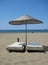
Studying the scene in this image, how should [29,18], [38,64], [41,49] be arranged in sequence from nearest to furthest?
1. [38,64]
2. [41,49]
3. [29,18]

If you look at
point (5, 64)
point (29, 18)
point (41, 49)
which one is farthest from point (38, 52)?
point (5, 64)

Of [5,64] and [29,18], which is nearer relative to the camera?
[5,64]

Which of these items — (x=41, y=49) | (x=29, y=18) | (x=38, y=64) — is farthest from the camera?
(x=29, y=18)

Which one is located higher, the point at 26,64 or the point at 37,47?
the point at 37,47

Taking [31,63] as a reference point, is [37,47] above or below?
above

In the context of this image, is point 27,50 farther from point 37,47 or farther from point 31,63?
point 31,63

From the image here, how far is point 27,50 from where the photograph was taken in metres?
7.30

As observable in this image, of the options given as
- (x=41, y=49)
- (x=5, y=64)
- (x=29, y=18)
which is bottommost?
(x=5, y=64)

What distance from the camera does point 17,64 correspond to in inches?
196

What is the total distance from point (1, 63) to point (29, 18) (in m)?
3.60

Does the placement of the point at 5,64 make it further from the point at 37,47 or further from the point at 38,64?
the point at 37,47

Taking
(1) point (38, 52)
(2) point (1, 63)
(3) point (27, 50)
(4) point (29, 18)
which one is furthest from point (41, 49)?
(2) point (1, 63)

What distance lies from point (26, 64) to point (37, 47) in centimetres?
226

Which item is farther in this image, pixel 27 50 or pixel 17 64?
pixel 27 50
